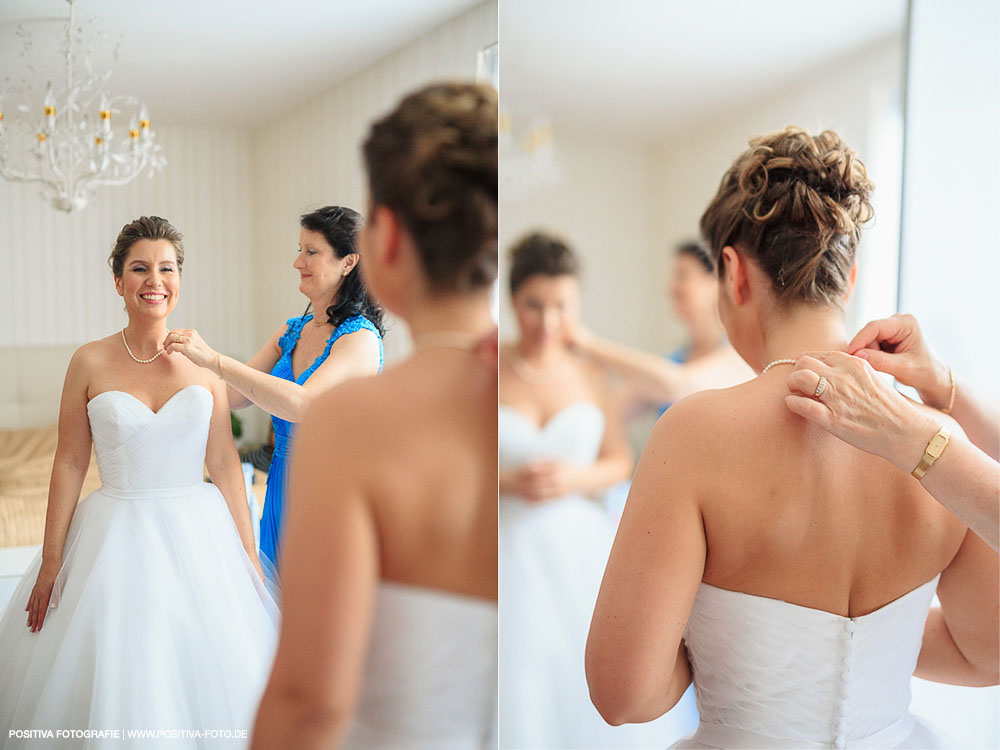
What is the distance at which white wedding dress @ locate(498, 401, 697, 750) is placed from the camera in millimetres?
1363

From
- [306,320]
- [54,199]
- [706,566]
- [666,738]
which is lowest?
[666,738]

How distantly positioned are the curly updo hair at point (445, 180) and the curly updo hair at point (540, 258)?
20 cm

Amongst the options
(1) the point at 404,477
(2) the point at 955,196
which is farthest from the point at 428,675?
(2) the point at 955,196

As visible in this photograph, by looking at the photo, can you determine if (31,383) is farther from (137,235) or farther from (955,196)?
(955,196)

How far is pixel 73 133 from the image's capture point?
1113 millimetres

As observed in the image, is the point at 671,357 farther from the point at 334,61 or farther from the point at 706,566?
the point at 334,61

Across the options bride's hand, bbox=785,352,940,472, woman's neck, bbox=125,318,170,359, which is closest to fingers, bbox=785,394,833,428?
bride's hand, bbox=785,352,940,472

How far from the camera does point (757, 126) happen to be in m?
1.46

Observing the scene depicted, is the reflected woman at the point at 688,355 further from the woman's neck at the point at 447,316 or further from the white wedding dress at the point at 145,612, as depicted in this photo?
the white wedding dress at the point at 145,612

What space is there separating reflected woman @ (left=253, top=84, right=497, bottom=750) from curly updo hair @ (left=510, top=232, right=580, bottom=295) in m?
0.19

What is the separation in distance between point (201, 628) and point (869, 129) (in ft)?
4.88

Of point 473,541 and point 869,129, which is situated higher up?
point 869,129

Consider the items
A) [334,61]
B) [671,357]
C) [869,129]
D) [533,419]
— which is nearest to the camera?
[334,61]

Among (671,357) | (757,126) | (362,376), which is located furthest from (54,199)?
(757,126)
